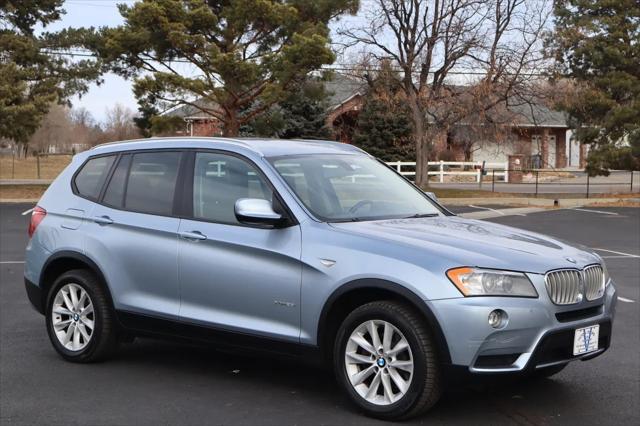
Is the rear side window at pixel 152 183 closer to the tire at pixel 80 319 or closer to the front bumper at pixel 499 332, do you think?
the tire at pixel 80 319

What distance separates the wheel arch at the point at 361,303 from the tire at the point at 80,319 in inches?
77.3

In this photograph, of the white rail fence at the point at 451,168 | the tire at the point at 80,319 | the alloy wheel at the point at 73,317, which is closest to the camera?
the tire at the point at 80,319

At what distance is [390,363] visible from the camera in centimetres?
499

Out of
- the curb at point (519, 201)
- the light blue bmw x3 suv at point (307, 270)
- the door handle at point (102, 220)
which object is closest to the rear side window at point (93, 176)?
the light blue bmw x3 suv at point (307, 270)

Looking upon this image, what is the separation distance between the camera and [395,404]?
16.3 ft

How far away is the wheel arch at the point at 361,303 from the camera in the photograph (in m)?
4.77

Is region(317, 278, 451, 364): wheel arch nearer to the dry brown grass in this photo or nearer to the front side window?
the front side window

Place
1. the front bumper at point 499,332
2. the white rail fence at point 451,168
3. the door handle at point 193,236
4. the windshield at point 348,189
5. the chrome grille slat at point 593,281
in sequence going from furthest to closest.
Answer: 1. the white rail fence at point 451,168
2. the door handle at point 193,236
3. the windshield at point 348,189
4. the chrome grille slat at point 593,281
5. the front bumper at point 499,332

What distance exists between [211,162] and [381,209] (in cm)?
130

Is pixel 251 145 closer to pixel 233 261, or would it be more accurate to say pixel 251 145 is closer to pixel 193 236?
pixel 193 236

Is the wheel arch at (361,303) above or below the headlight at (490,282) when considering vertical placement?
below

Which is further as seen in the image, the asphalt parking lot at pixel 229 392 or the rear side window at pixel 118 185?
the rear side window at pixel 118 185

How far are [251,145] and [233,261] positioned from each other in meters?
0.94

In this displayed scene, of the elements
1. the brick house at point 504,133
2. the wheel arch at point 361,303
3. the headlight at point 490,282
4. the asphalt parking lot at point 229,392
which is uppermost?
the brick house at point 504,133
